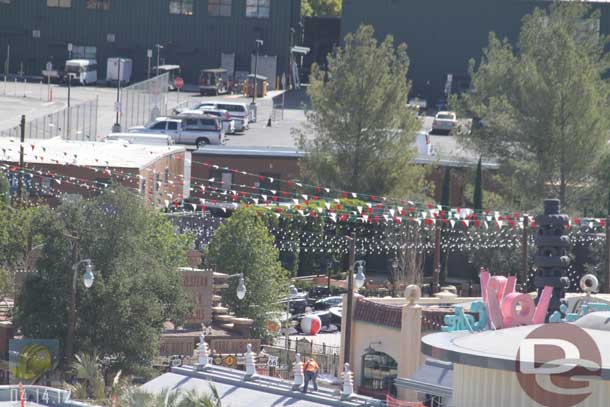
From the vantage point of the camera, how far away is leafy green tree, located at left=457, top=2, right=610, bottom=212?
243ft

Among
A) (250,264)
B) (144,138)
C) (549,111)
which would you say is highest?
(549,111)

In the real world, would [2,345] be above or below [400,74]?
below

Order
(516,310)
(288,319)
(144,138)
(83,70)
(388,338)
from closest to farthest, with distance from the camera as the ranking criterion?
(516,310), (388,338), (288,319), (144,138), (83,70)

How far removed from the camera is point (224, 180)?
261ft

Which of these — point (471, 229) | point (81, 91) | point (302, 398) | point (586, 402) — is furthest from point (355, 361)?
point (81, 91)

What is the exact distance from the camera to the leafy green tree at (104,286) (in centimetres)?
4684

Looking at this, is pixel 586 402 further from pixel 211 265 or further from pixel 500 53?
pixel 500 53

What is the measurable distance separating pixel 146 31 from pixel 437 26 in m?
20.6

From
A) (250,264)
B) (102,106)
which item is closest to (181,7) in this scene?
(102,106)

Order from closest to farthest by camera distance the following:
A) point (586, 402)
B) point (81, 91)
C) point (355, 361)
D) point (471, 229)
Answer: point (586, 402) < point (355, 361) < point (471, 229) < point (81, 91)

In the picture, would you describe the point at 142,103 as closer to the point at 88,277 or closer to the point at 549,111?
the point at 549,111

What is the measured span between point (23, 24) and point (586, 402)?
96494mm

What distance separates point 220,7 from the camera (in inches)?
4572

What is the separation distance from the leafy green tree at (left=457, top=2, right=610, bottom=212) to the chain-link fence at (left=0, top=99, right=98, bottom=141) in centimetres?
2370
